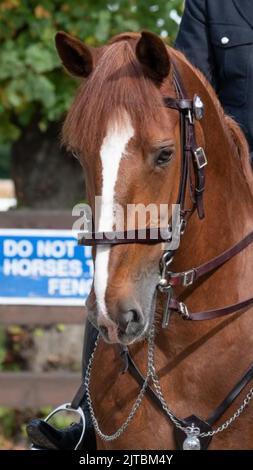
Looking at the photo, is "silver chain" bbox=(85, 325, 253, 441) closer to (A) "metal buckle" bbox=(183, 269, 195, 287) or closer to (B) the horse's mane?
(A) "metal buckle" bbox=(183, 269, 195, 287)

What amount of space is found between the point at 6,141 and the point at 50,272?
238 cm

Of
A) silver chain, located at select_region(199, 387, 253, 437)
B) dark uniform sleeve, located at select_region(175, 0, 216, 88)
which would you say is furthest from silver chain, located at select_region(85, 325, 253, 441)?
dark uniform sleeve, located at select_region(175, 0, 216, 88)

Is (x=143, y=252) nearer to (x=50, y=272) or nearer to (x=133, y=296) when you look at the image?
(x=133, y=296)

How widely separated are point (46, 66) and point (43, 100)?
0.94 ft

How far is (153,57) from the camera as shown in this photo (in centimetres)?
297

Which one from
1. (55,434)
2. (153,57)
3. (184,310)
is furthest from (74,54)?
(55,434)

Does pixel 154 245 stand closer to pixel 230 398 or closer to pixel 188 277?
pixel 188 277

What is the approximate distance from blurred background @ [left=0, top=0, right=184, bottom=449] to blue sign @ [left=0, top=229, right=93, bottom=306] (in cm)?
127

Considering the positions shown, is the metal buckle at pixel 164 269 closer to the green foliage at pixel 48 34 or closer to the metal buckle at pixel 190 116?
the metal buckle at pixel 190 116

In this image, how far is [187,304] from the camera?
3.26 metres

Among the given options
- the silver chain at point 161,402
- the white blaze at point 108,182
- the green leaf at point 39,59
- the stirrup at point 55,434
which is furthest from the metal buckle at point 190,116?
the green leaf at point 39,59
